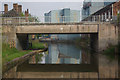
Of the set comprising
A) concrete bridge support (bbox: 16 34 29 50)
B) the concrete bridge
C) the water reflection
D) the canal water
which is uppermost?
the concrete bridge

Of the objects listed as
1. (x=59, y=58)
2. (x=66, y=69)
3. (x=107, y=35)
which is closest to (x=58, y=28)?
(x=59, y=58)

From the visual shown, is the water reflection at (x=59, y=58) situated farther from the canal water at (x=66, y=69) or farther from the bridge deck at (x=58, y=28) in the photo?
the bridge deck at (x=58, y=28)

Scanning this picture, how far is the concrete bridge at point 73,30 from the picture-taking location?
25781mm

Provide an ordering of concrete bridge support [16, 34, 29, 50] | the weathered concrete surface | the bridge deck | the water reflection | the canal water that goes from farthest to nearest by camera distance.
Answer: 1. concrete bridge support [16, 34, 29, 50]
2. the bridge deck
3. the weathered concrete surface
4. the water reflection
5. the canal water

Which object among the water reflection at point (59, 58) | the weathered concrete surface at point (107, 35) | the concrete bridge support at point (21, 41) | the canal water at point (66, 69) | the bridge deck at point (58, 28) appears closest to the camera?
the canal water at point (66, 69)

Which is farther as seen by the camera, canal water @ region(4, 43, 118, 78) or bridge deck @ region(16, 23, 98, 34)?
bridge deck @ region(16, 23, 98, 34)

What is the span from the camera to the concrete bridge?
25781 millimetres

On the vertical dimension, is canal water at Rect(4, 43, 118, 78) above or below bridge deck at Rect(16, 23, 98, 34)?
below

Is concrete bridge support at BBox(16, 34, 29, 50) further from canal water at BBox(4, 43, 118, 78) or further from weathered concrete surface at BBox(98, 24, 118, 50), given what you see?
weathered concrete surface at BBox(98, 24, 118, 50)

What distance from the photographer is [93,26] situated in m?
26.0

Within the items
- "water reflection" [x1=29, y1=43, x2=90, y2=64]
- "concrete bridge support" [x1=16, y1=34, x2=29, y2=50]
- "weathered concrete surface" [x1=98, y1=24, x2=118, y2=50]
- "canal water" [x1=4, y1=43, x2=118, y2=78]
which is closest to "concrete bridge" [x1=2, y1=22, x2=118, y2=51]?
"weathered concrete surface" [x1=98, y1=24, x2=118, y2=50]

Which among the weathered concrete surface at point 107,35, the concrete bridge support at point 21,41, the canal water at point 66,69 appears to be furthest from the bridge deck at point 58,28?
the canal water at point 66,69

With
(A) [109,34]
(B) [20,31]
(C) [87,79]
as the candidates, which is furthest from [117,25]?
(C) [87,79]

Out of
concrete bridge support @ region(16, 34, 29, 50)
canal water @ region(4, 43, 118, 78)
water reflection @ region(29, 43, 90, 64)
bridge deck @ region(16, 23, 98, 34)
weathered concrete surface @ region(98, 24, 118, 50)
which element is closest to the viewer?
canal water @ region(4, 43, 118, 78)
